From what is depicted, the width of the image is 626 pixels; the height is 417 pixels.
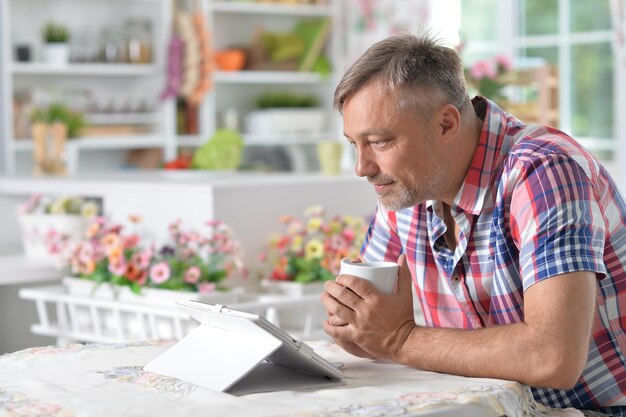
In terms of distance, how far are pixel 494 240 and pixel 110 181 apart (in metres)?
2.14

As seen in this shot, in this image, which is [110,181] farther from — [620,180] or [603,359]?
[620,180]

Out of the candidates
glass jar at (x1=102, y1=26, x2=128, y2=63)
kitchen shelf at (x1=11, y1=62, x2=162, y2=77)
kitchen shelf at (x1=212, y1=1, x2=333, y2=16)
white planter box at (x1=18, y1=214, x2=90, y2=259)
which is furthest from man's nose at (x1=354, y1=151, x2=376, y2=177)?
kitchen shelf at (x1=212, y1=1, x2=333, y2=16)

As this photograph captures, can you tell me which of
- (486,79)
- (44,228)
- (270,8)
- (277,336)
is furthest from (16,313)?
(270,8)

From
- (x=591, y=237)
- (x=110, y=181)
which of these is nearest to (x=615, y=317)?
(x=591, y=237)

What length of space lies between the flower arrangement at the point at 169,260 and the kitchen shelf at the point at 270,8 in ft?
11.8

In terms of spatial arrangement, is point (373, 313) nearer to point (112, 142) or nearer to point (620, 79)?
point (620, 79)

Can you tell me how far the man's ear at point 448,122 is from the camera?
1.63 m

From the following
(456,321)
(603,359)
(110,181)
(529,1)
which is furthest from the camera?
(529,1)

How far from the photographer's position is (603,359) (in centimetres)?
159

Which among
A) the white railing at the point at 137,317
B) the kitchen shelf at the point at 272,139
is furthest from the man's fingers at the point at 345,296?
the kitchen shelf at the point at 272,139

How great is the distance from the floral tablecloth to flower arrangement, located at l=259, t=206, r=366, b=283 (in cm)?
142

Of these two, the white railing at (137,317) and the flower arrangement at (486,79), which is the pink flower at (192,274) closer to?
the white railing at (137,317)

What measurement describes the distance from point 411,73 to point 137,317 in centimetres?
149

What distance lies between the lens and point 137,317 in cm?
286
